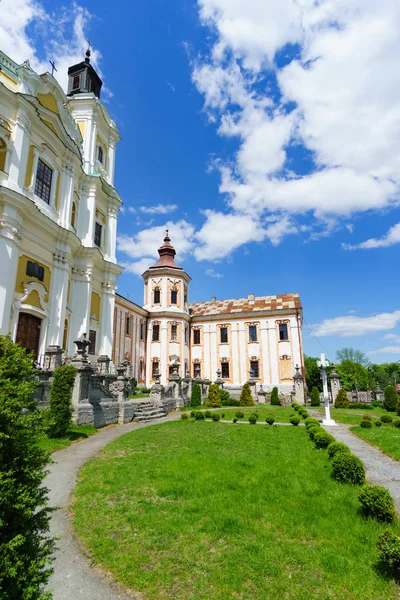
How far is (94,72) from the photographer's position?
29469 millimetres

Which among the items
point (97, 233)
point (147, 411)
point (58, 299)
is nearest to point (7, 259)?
point (58, 299)

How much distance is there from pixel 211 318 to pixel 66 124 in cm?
2535

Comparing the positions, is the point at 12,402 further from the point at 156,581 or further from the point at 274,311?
the point at 274,311

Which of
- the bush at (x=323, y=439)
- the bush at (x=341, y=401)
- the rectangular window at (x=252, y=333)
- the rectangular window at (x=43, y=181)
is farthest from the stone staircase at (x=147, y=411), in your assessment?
the rectangular window at (x=252, y=333)

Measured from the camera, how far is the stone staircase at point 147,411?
1789 cm

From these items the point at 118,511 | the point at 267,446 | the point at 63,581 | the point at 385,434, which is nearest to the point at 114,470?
the point at 118,511

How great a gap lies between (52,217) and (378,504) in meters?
20.1

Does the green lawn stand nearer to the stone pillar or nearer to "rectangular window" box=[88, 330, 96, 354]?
"rectangular window" box=[88, 330, 96, 354]

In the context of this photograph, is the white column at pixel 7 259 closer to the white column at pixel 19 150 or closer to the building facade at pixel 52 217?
the building facade at pixel 52 217

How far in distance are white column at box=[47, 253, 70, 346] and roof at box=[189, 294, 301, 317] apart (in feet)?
76.2

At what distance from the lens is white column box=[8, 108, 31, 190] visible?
1697cm

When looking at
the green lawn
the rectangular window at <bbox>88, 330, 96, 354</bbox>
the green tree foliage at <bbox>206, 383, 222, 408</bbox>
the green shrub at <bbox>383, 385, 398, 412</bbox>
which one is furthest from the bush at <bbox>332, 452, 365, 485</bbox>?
the green shrub at <bbox>383, 385, 398, 412</bbox>

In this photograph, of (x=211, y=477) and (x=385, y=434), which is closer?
(x=211, y=477)

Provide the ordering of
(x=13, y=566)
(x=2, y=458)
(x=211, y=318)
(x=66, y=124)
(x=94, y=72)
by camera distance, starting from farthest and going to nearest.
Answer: (x=211, y=318)
(x=94, y=72)
(x=66, y=124)
(x=2, y=458)
(x=13, y=566)
